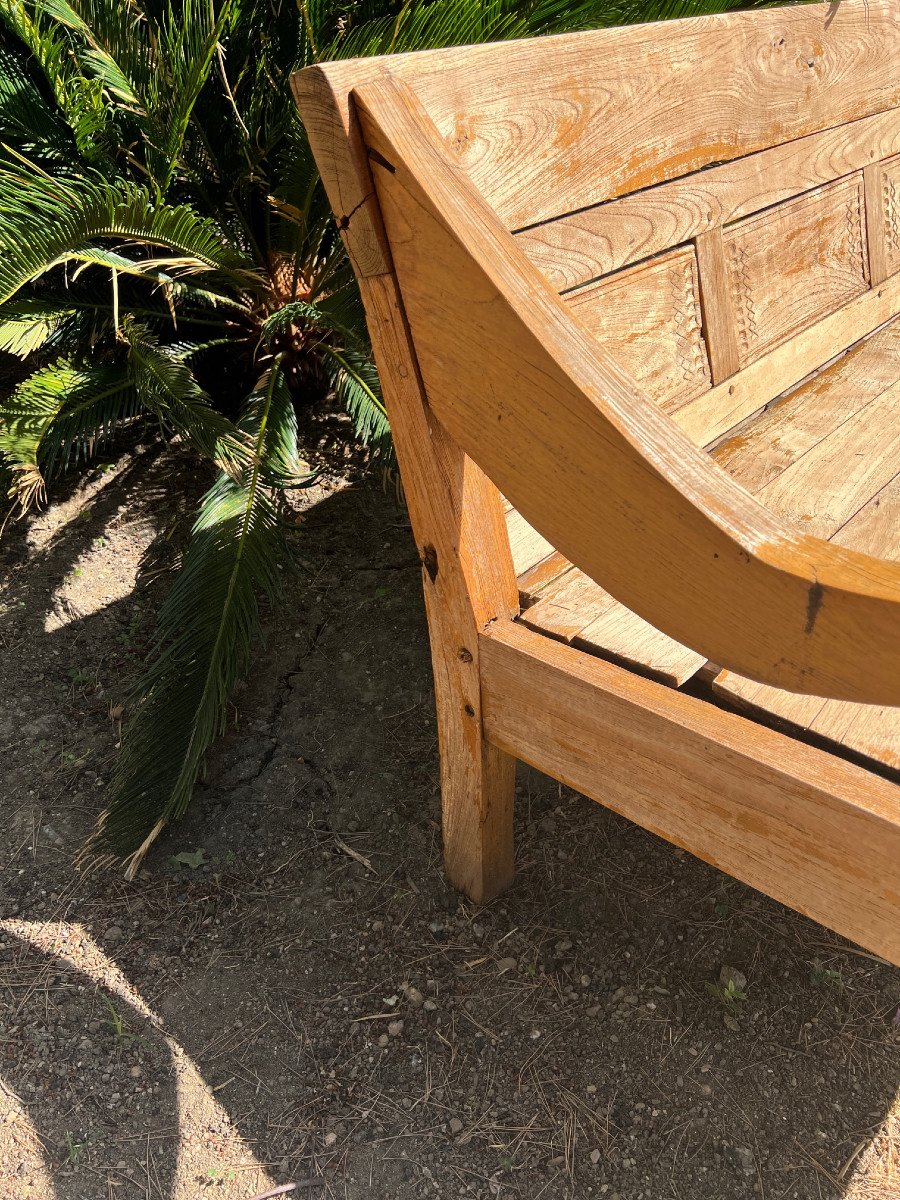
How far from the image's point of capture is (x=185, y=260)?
2.17 metres

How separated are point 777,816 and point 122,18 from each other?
2.11 m

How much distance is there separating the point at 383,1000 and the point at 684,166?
1381mm

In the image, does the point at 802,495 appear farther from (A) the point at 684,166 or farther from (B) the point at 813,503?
(A) the point at 684,166

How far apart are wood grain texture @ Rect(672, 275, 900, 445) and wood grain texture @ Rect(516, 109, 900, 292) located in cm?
25

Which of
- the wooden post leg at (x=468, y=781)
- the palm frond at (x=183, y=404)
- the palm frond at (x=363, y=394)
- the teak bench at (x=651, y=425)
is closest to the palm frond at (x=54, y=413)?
the palm frond at (x=183, y=404)

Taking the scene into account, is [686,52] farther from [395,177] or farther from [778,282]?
[395,177]

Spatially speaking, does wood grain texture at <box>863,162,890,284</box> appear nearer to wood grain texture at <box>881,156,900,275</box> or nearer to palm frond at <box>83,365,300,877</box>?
wood grain texture at <box>881,156,900,275</box>

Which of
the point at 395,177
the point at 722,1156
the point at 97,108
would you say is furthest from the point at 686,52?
the point at 722,1156

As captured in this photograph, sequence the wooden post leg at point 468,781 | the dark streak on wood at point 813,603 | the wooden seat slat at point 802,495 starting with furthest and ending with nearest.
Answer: the wooden post leg at point 468,781 → the wooden seat slat at point 802,495 → the dark streak on wood at point 813,603

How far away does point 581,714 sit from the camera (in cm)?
121

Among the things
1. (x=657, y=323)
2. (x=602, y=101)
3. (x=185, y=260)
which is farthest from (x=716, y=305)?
(x=185, y=260)

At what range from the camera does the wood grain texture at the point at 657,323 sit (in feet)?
4.61

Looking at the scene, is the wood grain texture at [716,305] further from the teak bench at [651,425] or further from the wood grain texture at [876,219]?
the wood grain texture at [876,219]

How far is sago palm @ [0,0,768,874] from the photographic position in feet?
6.02
